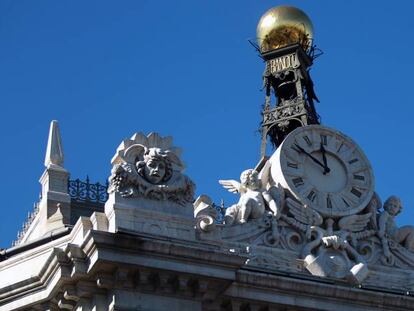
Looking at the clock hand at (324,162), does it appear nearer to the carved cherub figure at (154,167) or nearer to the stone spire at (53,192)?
the carved cherub figure at (154,167)

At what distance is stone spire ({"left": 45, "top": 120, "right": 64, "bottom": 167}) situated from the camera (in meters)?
54.0

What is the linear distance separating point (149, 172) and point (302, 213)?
5.39m

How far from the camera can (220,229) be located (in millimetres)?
48344

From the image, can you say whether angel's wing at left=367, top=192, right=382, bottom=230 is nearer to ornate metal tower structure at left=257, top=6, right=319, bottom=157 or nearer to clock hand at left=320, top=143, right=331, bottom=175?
clock hand at left=320, top=143, right=331, bottom=175

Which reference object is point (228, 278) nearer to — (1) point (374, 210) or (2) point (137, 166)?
(2) point (137, 166)

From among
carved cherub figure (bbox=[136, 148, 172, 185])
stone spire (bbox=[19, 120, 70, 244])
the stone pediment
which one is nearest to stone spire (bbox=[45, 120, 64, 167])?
stone spire (bbox=[19, 120, 70, 244])

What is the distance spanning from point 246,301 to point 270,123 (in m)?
19.7

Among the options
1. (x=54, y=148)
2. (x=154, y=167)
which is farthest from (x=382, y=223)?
(x=54, y=148)

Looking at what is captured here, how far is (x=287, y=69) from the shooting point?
214ft

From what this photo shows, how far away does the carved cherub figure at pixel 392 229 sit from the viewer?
50.7 metres

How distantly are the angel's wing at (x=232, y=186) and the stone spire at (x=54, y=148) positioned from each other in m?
5.74

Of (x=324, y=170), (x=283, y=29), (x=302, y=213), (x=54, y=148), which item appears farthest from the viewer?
(x=283, y=29)

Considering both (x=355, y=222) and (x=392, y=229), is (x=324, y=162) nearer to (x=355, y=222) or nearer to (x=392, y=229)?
(x=355, y=222)

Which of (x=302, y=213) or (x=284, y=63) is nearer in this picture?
Result: (x=302, y=213)
